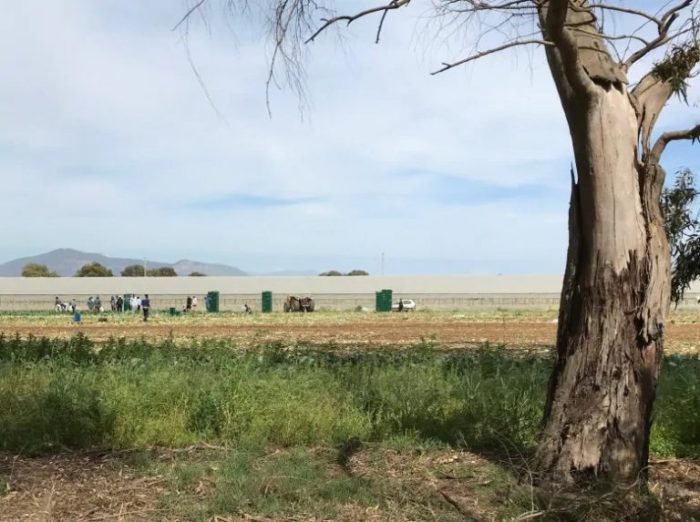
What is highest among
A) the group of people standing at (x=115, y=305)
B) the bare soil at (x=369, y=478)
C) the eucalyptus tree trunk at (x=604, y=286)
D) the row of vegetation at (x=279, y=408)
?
the eucalyptus tree trunk at (x=604, y=286)

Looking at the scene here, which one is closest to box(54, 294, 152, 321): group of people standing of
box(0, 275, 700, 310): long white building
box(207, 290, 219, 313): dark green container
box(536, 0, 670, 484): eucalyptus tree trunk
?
box(207, 290, 219, 313): dark green container

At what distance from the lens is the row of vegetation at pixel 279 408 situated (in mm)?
6355

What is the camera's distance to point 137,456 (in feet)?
19.1

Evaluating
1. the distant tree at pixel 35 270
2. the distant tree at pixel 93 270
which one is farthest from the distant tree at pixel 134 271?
the distant tree at pixel 35 270

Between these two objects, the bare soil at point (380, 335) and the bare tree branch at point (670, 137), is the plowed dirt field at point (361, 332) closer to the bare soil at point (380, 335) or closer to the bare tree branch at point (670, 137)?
the bare soil at point (380, 335)

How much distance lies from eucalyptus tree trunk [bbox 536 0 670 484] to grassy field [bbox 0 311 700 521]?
1.28ft

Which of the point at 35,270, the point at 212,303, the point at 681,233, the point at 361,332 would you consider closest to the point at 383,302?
the point at 212,303

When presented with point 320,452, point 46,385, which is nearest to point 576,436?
point 320,452

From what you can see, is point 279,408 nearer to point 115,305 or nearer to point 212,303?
point 212,303

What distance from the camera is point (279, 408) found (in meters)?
6.91

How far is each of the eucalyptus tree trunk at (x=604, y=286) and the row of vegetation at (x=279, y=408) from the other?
92cm

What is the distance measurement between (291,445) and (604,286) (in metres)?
3.00

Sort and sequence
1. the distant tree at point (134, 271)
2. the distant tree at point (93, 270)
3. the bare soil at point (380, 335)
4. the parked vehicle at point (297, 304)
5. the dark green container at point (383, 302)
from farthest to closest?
the distant tree at point (134, 271), the distant tree at point (93, 270), the dark green container at point (383, 302), the parked vehicle at point (297, 304), the bare soil at point (380, 335)

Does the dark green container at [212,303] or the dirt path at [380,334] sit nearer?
the dirt path at [380,334]
